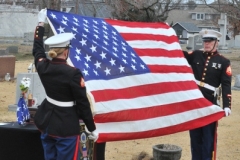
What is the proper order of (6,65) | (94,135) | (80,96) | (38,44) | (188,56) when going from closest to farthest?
(80,96), (94,135), (38,44), (188,56), (6,65)

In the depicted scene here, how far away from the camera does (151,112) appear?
16.5 ft

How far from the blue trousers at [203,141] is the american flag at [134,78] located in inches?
6.5

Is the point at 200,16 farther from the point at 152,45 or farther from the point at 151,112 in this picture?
the point at 151,112

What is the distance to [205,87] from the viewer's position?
5516 millimetres

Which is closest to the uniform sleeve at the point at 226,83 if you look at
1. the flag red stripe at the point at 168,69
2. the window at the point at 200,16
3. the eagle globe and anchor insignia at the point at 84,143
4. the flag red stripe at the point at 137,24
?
the flag red stripe at the point at 168,69

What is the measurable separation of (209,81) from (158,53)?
669mm

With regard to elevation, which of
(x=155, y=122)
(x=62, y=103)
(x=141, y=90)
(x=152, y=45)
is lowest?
(x=155, y=122)

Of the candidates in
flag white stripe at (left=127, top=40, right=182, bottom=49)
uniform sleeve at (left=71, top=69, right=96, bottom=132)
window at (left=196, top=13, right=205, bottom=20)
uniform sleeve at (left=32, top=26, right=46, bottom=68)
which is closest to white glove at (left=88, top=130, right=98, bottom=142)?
uniform sleeve at (left=71, top=69, right=96, bottom=132)

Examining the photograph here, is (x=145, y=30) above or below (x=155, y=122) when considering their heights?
above

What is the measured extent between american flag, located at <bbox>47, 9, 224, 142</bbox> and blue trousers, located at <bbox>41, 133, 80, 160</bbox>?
45cm

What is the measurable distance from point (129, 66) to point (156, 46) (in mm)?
685

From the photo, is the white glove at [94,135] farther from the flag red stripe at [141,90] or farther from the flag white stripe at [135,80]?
the flag white stripe at [135,80]

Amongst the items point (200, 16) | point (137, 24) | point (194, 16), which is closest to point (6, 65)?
point (137, 24)

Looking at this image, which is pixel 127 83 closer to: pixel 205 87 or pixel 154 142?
pixel 205 87
